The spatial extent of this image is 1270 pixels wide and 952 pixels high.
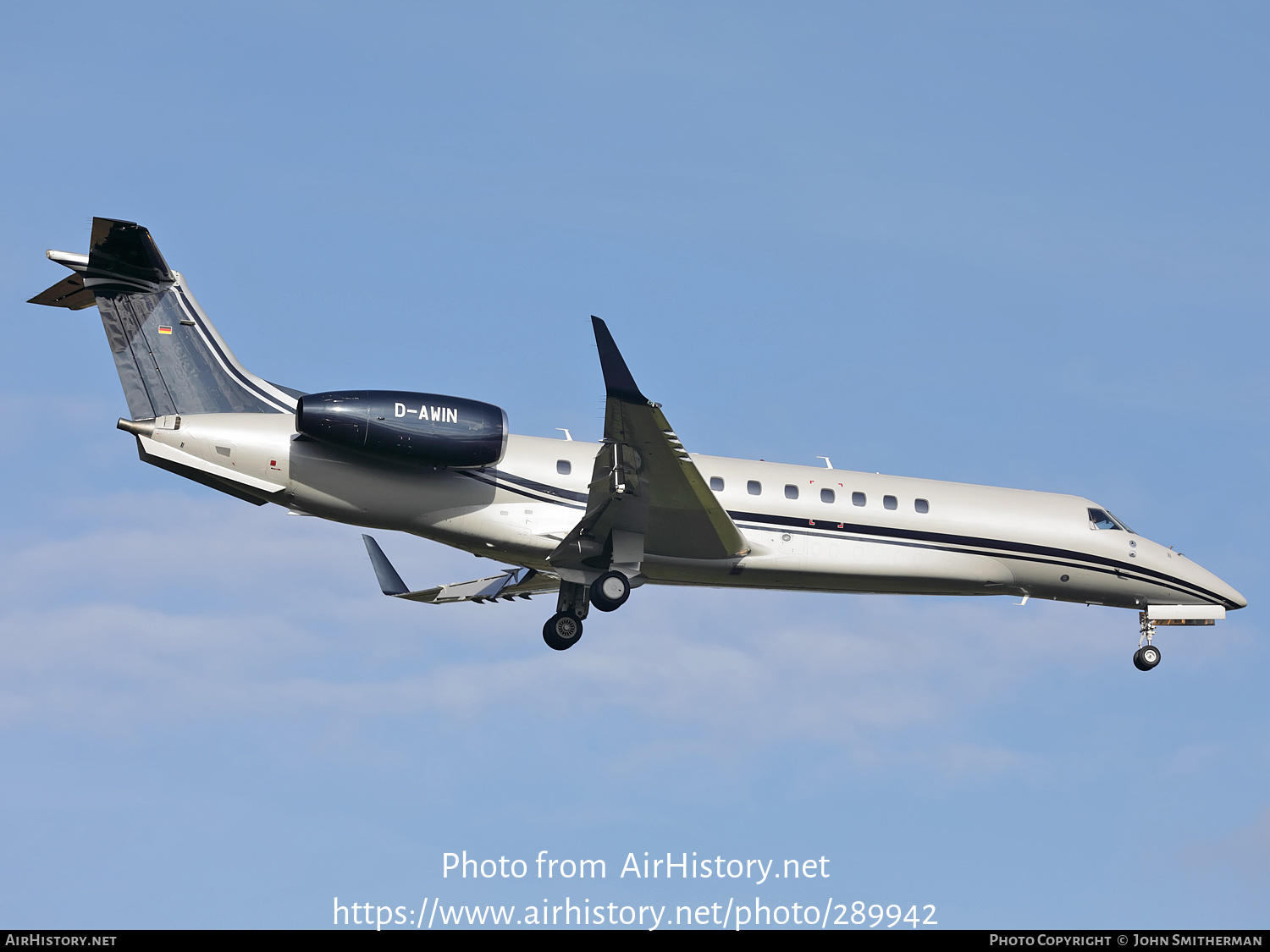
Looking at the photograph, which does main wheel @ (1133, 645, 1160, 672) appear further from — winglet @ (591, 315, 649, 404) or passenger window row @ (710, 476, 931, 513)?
winglet @ (591, 315, 649, 404)

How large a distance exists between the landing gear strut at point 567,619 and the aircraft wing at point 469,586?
2.25m

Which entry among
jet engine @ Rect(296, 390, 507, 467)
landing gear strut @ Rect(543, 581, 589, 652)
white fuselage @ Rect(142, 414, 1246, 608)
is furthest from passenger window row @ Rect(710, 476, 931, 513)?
jet engine @ Rect(296, 390, 507, 467)

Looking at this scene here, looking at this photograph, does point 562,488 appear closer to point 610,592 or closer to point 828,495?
point 610,592

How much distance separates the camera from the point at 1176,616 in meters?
25.0

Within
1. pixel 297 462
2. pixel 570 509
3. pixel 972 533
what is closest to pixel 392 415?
pixel 297 462

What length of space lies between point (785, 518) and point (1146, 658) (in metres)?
7.56

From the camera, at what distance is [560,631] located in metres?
22.9

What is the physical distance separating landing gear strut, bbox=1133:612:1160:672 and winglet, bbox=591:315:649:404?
37.2ft

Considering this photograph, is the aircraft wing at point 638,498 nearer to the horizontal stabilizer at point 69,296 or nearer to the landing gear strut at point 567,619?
the landing gear strut at point 567,619

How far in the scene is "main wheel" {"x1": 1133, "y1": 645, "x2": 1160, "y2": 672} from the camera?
24.8 meters

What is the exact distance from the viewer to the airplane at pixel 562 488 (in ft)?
66.3

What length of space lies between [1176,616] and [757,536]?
834 centimetres

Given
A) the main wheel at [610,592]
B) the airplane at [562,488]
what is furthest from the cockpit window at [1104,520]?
the main wheel at [610,592]
